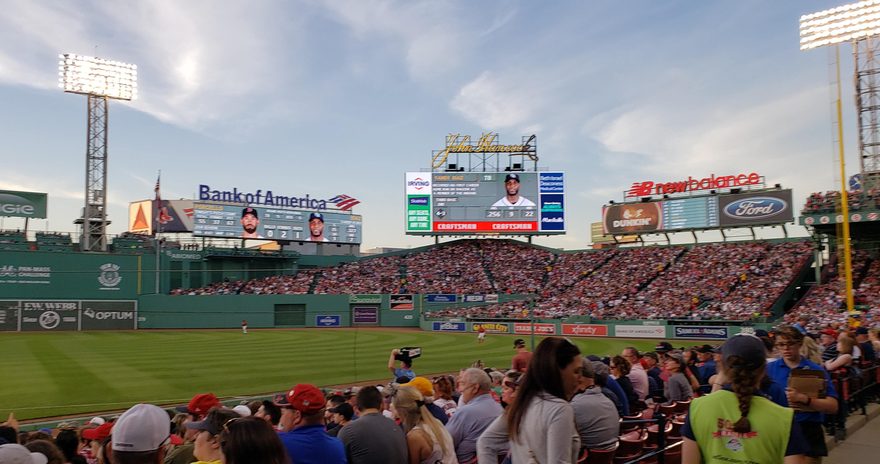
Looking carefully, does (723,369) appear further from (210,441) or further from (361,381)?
(361,381)

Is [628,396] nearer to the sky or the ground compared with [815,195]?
nearer to the ground

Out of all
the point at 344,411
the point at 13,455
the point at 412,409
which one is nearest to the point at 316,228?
the point at 344,411

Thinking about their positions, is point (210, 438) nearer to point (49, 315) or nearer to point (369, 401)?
point (369, 401)

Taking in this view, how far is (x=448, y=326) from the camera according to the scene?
1925 inches

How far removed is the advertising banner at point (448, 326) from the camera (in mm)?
48094

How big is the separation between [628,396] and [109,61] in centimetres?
5567

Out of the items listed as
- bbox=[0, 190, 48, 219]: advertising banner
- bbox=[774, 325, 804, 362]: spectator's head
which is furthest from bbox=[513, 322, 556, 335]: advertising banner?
bbox=[0, 190, 48, 219]: advertising banner

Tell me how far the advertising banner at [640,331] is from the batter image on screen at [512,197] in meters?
21.3

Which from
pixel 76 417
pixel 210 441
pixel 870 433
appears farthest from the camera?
pixel 76 417

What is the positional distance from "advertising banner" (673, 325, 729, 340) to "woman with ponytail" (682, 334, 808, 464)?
39062 millimetres

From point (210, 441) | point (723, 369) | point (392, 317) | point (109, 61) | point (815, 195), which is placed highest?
point (109, 61)

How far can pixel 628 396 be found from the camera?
8.77m

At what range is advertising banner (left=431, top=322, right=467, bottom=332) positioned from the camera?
158 ft

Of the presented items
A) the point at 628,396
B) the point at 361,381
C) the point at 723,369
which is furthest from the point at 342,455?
the point at 361,381
